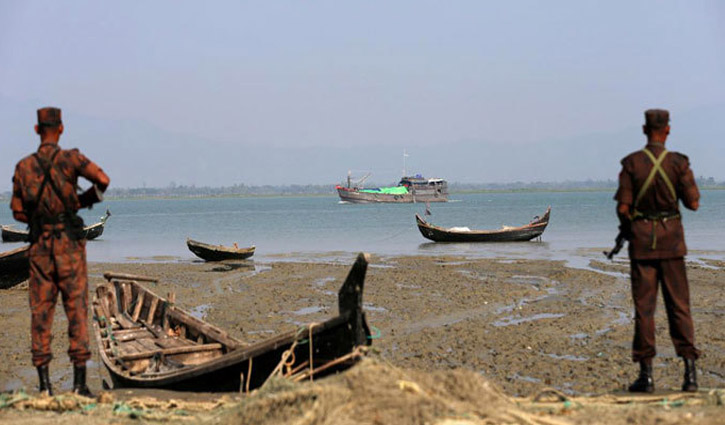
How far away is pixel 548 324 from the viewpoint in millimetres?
12336

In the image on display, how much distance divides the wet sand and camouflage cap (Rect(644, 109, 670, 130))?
2.61 metres

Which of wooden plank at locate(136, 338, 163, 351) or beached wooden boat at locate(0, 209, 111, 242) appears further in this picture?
beached wooden boat at locate(0, 209, 111, 242)

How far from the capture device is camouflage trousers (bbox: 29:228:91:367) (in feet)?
20.4

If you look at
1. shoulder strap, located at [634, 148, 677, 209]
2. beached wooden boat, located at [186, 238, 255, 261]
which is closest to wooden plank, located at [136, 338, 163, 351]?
shoulder strap, located at [634, 148, 677, 209]

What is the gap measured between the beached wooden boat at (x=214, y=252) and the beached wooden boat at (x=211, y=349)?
16.0 meters

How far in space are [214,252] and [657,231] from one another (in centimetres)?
2226

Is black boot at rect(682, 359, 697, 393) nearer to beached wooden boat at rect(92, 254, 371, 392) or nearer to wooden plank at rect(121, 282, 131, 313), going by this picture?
beached wooden boat at rect(92, 254, 371, 392)

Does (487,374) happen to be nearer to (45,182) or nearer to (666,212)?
(666,212)

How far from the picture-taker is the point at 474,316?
13.4 meters

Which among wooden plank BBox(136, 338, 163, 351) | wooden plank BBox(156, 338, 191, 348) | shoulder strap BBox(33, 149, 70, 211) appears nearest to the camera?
shoulder strap BBox(33, 149, 70, 211)

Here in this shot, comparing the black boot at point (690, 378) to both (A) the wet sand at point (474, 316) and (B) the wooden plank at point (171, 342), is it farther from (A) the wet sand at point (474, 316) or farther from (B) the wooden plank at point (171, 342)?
(B) the wooden plank at point (171, 342)

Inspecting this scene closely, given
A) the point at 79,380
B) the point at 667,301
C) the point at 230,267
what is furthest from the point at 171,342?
the point at 230,267

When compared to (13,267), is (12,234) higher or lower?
lower

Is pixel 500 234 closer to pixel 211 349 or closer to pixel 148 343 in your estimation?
pixel 148 343
